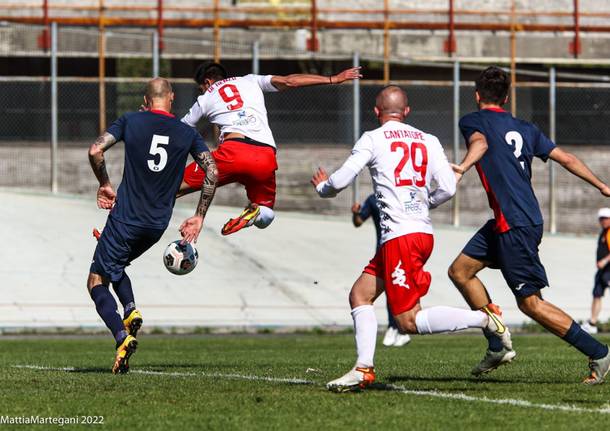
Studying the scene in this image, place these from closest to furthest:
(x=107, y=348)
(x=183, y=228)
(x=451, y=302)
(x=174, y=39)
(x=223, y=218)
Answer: (x=183, y=228), (x=107, y=348), (x=451, y=302), (x=223, y=218), (x=174, y=39)

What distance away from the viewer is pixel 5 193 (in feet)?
98.2

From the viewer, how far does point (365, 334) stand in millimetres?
9055

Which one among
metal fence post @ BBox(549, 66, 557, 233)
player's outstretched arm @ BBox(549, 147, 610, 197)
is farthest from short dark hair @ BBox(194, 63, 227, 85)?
metal fence post @ BBox(549, 66, 557, 233)

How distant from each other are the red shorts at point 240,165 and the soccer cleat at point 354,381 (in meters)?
3.78

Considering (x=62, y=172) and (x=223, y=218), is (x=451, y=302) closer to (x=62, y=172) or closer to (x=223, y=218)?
(x=223, y=218)

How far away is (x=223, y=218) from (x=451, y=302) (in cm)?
708

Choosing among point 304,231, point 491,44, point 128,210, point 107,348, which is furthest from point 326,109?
point 128,210

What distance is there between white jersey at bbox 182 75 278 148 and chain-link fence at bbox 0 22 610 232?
1822 cm

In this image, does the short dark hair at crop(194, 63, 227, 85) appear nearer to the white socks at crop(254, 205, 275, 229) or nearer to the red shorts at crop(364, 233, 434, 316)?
the white socks at crop(254, 205, 275, 229)

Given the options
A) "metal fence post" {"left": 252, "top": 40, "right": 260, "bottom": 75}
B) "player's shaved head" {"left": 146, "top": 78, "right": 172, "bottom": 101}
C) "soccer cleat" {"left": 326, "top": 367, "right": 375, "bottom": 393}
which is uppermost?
"metal fence post" {"left": 252, "top": 40, "right": 260, "bottom": 75}

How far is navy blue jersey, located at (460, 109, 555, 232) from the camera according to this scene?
960 cm

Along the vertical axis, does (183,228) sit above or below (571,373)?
above

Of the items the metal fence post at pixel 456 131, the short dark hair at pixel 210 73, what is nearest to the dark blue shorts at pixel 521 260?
the short dark hair at pixel 210 73

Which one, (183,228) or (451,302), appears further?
(451,302)
